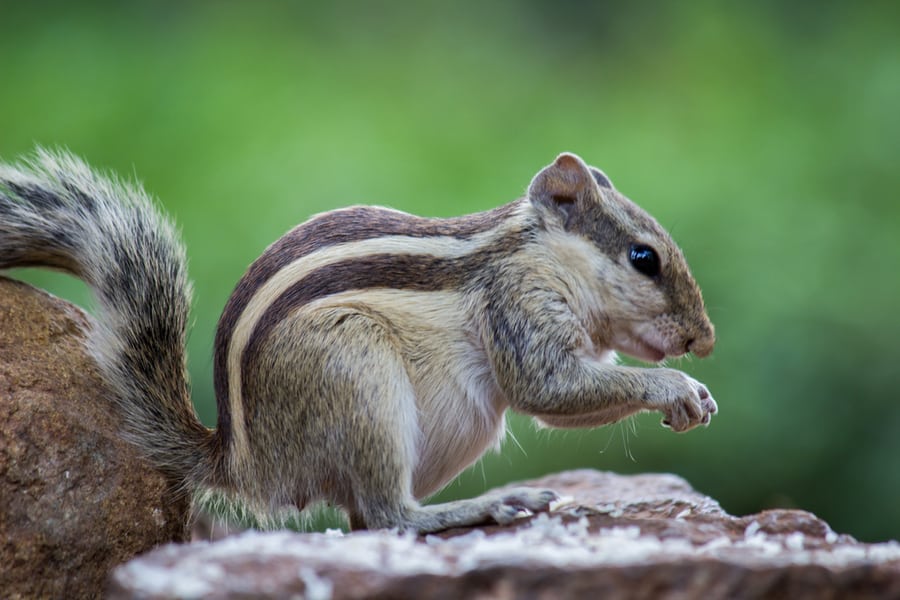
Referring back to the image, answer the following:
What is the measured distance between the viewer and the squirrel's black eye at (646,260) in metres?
3.22

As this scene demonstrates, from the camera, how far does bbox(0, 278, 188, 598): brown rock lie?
8.63ft

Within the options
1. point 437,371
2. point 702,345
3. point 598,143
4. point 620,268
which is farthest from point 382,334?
point 598,143

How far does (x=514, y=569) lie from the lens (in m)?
1.88

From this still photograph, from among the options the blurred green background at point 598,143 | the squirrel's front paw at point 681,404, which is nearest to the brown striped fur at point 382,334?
the squirrel's front paw at point 681,404

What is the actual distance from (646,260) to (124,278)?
1.57m

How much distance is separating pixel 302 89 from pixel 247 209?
1.35m

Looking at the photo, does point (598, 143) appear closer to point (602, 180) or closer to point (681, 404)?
point (602, 180)

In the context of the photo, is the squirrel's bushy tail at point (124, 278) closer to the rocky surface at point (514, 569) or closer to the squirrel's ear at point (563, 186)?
the rocky surface at point (514, 569)

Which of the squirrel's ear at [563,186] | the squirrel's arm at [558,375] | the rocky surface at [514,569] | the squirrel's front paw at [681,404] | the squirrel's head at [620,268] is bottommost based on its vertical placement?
the rocky surface at [514,569]

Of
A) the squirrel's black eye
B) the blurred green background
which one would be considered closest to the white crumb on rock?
the squirrel's black eye

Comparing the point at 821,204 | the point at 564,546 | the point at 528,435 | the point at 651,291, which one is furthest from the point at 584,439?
the point at 564,546

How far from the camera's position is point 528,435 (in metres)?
5.52

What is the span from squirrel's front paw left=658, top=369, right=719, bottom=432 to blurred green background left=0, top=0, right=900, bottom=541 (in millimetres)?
1577

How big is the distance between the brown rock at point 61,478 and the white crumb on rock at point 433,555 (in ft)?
2.20
